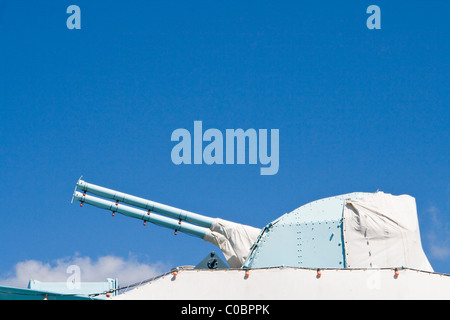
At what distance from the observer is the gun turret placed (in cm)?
2577

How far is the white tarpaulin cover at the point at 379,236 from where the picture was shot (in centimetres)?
2009

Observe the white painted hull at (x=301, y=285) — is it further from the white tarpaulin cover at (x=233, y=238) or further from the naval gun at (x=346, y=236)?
the white tarpaulin cover at (x=233, y=238)

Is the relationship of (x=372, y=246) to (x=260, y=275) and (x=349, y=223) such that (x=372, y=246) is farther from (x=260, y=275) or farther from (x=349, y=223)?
(x=260, y=275)

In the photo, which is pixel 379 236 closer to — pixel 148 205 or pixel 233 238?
pixel 233 238

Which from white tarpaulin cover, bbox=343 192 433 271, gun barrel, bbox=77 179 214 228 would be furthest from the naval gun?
gun barrel, bbox=77 179 214 228

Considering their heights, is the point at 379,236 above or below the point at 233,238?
below

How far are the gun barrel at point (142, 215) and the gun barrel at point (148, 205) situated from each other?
195 mm

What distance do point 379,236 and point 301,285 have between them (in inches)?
145

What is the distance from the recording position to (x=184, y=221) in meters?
27.5

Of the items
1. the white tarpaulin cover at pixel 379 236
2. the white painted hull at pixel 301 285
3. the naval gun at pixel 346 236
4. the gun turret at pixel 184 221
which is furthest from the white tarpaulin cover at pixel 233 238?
the white painted hull at pixel 301 285

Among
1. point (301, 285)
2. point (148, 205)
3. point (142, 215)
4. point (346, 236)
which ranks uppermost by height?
point (148, 205)

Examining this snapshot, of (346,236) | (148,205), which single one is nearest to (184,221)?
(148,205)

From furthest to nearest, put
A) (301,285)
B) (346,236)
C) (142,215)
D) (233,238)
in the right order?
1. (142,215)
2. (233,238)
3. (346,236)
4. (301,285)
